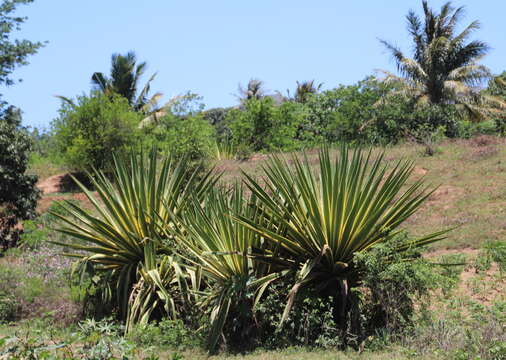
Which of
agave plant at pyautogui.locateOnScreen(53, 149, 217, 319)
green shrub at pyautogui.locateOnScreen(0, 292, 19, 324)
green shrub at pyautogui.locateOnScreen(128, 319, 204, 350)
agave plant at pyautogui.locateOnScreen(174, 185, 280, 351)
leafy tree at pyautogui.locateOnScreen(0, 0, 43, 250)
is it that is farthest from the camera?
leafy tree at pyautogui.locateOnScreen(0, 0, 43, 250)

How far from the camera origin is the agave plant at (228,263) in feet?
22.8

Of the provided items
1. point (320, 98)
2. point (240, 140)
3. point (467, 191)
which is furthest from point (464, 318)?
point (320, 98)

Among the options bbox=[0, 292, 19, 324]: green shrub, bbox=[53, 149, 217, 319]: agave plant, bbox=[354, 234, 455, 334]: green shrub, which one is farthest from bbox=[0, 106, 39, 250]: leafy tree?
bbox=[354, 234, 455, 334]: green shrub

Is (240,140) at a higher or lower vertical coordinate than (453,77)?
lower

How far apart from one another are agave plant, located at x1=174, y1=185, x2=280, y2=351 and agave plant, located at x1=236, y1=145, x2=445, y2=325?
0.82ft

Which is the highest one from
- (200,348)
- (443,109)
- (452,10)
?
(452,10)

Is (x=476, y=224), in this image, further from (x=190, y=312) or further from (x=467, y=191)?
(x=190, y=312)

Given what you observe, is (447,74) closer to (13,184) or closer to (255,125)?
(255,125)

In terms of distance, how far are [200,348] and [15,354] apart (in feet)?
8.00

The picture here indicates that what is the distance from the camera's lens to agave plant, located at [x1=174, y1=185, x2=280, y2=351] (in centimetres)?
695

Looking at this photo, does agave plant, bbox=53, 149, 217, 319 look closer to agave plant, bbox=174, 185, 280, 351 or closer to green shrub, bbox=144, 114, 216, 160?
agave plant, bbox=174, 185, 280, 351

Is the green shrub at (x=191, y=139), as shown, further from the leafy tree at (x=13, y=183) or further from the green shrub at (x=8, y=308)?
the green shrub at (x=8, y=308)

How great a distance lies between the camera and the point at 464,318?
22.6 feet

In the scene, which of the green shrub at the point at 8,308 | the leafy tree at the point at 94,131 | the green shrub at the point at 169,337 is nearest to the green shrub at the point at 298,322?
the green shrub at the point at 169,337
